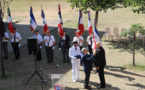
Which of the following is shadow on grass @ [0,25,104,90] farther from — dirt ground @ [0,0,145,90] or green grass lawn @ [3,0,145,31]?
green grass lawn @ [3,0,145,31]

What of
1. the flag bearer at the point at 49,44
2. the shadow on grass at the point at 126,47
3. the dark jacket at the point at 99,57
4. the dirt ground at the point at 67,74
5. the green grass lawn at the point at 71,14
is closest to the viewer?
the dark jacket at the point at 99,57

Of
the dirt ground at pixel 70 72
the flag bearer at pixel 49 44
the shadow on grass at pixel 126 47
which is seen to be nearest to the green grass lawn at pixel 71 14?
the shadow on grass at pixel 126 47

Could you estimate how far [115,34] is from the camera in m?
17.3

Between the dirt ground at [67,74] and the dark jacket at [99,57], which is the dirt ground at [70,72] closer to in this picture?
the dirt ground at [67,74]

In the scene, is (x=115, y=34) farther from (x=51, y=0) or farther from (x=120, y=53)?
(x=51, y=0)

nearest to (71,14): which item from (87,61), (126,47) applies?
(126,47)

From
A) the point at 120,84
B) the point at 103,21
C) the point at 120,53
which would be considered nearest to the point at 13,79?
the point at 120,84

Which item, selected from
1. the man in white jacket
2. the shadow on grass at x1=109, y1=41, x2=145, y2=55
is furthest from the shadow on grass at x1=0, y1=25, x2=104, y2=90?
the shadow on grass at x1=109, y1=41, x2=145, y2=55

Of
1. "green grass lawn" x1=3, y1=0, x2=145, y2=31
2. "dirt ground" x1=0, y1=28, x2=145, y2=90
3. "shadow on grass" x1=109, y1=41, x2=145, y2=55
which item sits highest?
"green grass lawn" x1=3, y1=0, x2=145, y2=31

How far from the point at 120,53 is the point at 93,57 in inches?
234

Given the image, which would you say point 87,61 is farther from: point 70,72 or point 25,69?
point 25,69

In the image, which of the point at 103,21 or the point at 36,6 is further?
the point at 36,6

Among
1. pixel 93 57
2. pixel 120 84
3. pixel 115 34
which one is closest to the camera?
pixel 93 57

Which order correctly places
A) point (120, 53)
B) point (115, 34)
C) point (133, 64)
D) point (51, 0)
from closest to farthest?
1. point (133, 64)
2. point (120, 53)
3. point (115, 34)
4. point (51, 0)
